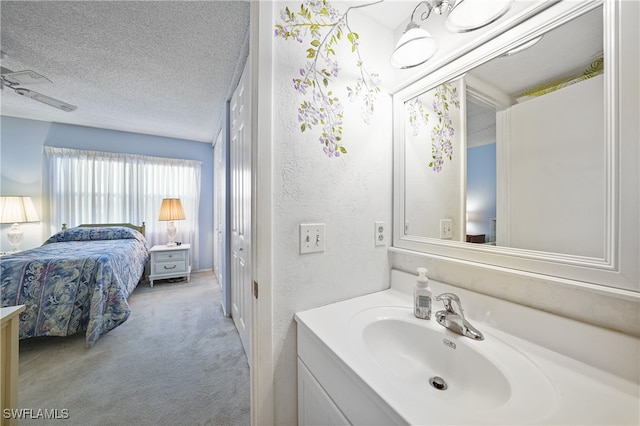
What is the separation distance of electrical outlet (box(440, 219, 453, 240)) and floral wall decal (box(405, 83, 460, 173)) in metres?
0.24

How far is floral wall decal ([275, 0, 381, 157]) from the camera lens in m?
0.91

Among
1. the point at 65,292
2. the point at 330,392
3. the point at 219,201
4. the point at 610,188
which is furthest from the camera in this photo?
the point at 219,201

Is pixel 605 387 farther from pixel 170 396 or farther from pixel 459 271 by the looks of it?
pixel 170 396

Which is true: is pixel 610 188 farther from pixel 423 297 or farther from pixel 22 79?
pixel 22 79

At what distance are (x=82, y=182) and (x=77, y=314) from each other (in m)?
2.48

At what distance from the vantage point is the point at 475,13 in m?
0.77

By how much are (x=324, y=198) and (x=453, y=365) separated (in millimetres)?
725

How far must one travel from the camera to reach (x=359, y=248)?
42.5 inches

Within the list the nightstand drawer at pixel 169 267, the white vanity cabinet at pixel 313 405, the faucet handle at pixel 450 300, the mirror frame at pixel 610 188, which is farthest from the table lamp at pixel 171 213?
the mirror frame at pixel 610 188

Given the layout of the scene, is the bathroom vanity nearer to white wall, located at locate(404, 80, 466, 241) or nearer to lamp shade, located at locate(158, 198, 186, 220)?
white wall, located at locate(404, 80, 466, 241)

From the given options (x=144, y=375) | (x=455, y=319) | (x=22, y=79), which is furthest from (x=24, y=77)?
(x=455, y=319)

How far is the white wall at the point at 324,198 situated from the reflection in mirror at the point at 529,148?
0.27 m

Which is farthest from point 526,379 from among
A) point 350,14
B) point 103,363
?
point 103,363

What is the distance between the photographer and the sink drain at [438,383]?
2.36ft
